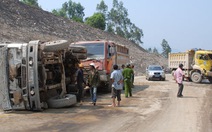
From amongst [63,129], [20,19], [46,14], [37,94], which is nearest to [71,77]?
[37,94]

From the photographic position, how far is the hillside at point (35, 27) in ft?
118

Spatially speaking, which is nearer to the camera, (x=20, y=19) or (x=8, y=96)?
(x=8, y=96)

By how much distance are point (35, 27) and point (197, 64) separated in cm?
2369

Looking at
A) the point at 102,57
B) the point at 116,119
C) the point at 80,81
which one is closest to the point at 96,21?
the point at 102,57

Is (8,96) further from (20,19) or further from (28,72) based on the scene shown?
(20,19)

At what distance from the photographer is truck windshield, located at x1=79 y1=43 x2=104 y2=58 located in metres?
16.2

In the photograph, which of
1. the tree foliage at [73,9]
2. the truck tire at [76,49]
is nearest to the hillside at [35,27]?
the truck tire at [76,49]

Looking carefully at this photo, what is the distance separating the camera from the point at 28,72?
→ 10.5 metres

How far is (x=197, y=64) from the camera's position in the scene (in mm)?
26875

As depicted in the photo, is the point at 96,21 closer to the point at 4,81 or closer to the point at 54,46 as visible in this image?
the point at 54,46

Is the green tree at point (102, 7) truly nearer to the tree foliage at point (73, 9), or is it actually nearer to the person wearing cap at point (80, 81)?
the tree foliage at point (73, 9)

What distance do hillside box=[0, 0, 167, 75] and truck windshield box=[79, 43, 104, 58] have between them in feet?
51.4

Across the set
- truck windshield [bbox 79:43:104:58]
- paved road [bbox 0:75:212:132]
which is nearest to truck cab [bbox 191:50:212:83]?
truck windshield [bbox 79:43:104:58]

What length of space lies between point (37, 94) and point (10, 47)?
68.0 inches
